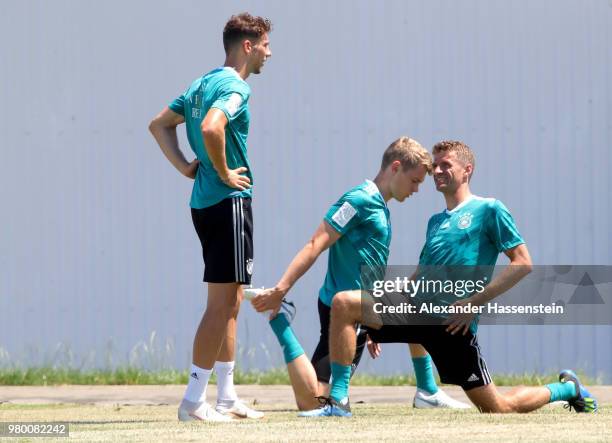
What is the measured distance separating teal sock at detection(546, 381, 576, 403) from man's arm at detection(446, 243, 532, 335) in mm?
537

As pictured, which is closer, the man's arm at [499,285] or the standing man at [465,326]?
the standing man at [465,326]

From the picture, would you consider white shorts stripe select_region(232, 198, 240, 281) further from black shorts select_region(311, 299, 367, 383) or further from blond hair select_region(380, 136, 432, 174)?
blond hair select_region(380, 136, 432, 174)

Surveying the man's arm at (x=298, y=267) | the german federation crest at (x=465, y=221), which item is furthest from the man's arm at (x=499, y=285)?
the man's arm at (x=298, y=267)

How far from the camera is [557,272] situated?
28.5 feet

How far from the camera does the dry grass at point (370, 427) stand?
4.76 m

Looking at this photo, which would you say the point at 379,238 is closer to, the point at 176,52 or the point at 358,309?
the point at 358,309

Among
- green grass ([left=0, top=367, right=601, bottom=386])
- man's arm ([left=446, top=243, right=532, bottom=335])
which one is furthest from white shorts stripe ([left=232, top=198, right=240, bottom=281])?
green grass ([left=0, top=367, right=601, bottom=386])

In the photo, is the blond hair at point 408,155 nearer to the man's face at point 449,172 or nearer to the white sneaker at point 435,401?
the man's face at point 449,172

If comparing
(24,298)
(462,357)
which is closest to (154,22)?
(24,298)

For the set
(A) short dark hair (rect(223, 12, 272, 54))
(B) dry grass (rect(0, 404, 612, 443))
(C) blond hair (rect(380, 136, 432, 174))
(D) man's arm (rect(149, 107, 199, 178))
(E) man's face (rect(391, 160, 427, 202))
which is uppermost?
(A) short dark hair (rect(223, 12, 272, 54))

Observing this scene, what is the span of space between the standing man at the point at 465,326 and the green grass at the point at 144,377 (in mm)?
2581

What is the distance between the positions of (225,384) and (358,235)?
3.00 ft

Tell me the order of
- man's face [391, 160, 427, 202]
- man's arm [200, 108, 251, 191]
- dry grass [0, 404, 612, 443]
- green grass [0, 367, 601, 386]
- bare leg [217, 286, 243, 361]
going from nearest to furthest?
dry grass [0, 404, 612, 443] < man's arm [200, 108, 251, 191] < bare leg [217, 286, 243, 361] < man's face [391, 160, 427, 202] < green grass [0, 367, 601, 386]

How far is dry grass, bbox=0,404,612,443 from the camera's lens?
15.6 ft
